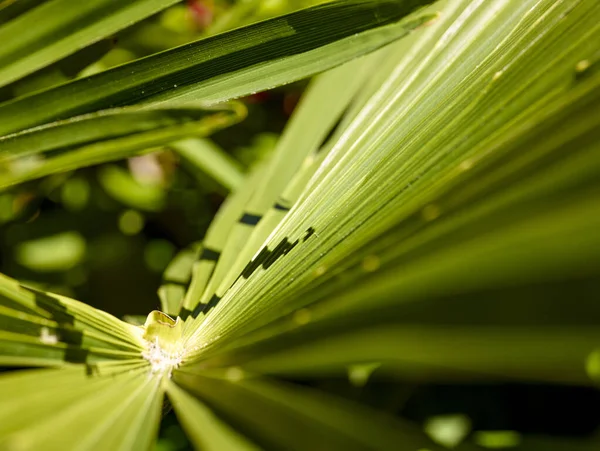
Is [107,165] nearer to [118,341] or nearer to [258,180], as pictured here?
[258,180]

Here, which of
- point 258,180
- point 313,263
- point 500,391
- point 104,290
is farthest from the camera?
point 104,290

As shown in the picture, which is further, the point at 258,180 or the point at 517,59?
the point at 258,180

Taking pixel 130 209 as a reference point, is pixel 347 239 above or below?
below

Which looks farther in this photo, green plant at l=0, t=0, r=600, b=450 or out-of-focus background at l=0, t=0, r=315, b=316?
out-of-focus background at l=0, t=0, r=315, b=316

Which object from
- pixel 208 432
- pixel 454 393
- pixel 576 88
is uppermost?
pixel 576 88

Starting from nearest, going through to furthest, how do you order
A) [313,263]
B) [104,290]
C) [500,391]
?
[313,263] → [500,391] → [104,290]

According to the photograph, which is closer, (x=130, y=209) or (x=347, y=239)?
(x=347, y=239)

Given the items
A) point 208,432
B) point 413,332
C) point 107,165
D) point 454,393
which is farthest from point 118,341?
point 107,165

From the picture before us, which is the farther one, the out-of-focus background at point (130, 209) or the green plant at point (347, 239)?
the out-of-focus background at point (130, 209)
